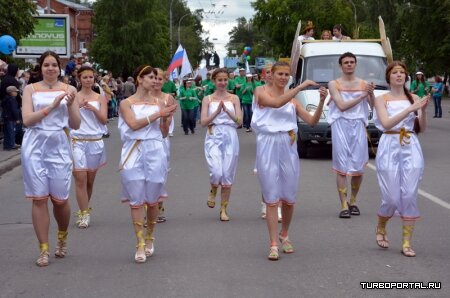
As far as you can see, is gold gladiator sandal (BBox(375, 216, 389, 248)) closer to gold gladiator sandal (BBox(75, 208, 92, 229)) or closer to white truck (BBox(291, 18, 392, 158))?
gold gladiator sandal (BBox(75, 208, 92, 229))

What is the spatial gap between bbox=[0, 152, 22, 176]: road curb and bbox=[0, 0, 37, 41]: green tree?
346 inches

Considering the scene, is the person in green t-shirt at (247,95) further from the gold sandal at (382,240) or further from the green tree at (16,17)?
the gold sandal at (382,240)

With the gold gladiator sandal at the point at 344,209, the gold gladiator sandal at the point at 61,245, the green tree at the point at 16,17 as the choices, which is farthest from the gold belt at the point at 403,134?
the green tree at the point at 16,17

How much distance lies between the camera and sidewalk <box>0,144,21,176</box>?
53.1 feet

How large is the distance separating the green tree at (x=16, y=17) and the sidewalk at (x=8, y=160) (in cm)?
774

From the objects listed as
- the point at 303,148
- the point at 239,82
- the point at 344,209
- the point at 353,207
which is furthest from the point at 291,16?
the point at 344,209

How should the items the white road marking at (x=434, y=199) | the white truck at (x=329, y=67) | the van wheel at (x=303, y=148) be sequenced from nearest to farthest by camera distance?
the white road marking at (x=434, y=199)
the white truck at (x=329, y=67)
the van wheel at (x=303, y=148)

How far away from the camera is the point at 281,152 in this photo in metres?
7.86

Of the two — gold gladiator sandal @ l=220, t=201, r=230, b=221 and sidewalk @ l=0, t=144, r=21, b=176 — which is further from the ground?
gold gladiator sandal @ l=220, t=201, r=230, b=221

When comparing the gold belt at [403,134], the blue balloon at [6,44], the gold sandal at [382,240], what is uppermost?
the blue balloon at [6,44]

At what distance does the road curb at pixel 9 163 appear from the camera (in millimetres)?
16009

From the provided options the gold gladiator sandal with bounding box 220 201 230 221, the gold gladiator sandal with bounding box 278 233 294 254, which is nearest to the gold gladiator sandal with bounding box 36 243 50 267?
the gold gladiator sandal with bounding box 278 233 294 254

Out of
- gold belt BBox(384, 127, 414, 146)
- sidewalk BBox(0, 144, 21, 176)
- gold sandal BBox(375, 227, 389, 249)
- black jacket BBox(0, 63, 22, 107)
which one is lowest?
sidewalk BBox(0, 144, 21, 176)

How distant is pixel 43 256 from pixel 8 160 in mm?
9933
